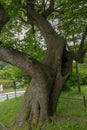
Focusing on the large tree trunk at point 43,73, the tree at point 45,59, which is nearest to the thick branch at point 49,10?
the tree at point 45,59

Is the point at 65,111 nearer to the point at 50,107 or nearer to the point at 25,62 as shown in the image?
the point at 50,107

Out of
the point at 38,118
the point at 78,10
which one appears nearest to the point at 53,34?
the point at 78,10

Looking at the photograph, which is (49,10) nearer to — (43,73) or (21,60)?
(21,60)

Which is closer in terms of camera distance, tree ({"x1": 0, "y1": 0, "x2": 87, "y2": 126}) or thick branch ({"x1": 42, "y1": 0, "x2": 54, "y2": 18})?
tree ({"x1": 0, "y1": 0, "x2": 87, "y2": 126})

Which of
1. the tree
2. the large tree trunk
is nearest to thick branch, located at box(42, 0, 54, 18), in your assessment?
the tree

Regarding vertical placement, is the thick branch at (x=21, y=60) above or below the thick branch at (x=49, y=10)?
below

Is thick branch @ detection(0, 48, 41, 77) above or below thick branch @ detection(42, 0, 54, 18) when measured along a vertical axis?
below

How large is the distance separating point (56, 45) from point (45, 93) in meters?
2.17

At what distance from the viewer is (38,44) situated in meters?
15.4

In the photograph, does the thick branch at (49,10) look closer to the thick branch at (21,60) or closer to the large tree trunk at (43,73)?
the large tree trunk at (43,73)

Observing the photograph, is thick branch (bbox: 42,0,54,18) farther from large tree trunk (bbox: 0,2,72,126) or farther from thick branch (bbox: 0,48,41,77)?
thick branch (bbox: 0,48,41,77)

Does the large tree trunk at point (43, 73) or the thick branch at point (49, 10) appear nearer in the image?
the large tree trunk at point (43, 73)

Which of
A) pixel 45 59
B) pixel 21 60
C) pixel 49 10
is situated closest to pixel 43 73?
pixel 21 60

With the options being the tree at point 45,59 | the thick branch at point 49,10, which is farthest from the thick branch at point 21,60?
the thick branch at point 49,10
